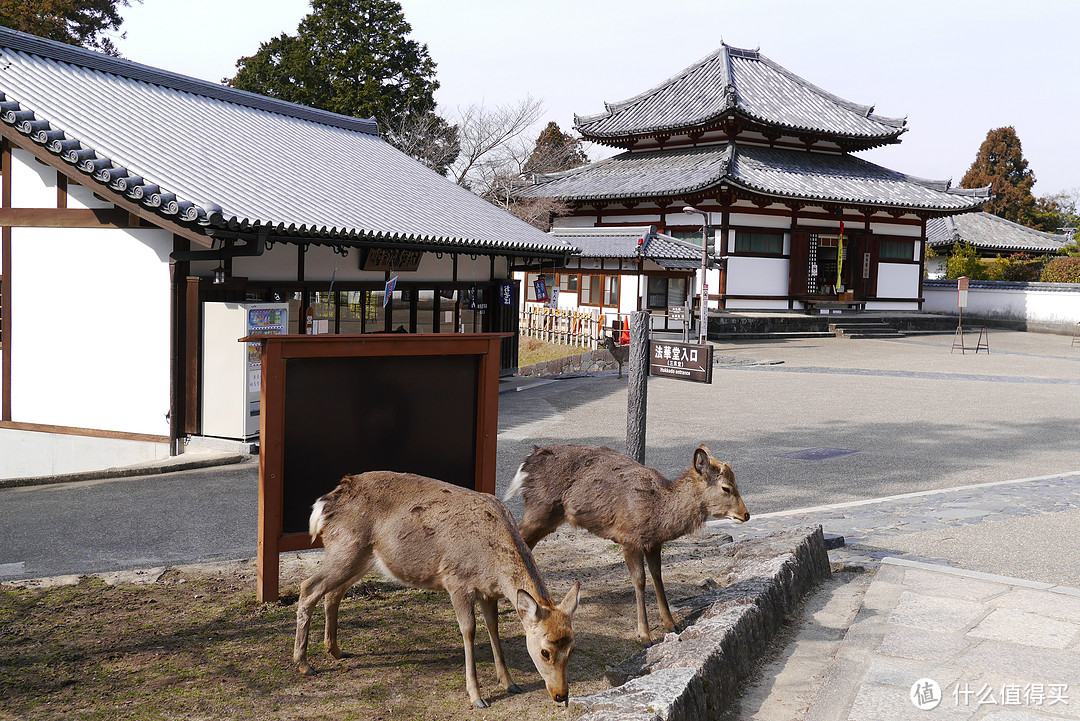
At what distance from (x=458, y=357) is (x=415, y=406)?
0.45 metres

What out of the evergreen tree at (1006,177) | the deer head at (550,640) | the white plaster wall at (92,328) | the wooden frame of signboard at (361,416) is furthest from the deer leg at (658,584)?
the evergreen tree at (1006,177)

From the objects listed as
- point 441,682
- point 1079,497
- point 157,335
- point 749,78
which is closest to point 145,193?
point 157,335

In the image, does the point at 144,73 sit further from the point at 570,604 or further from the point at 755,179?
the point at 755,179

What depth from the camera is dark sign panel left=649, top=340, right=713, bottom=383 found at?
6594 mm

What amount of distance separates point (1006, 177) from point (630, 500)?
6546cm

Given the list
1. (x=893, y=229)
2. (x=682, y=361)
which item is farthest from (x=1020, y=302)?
(x=682, y=361)

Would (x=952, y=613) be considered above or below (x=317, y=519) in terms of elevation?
below

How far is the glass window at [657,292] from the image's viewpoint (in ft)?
94.1

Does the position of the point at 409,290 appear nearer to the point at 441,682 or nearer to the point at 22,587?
the point at 22,587

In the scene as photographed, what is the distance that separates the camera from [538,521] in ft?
17.8

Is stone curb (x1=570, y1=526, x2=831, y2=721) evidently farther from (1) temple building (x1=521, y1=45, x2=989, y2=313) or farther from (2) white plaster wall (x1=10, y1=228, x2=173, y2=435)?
(1) temple building (x1=521, y1=45, x2=989, y2=313)

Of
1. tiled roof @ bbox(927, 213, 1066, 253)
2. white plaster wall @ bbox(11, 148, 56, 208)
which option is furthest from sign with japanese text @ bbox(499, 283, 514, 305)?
tiled roof @ bbox(927, 213, 1066, 253)

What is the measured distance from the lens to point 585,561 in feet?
21.7

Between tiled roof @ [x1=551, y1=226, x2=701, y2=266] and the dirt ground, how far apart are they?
2160 centimetres
